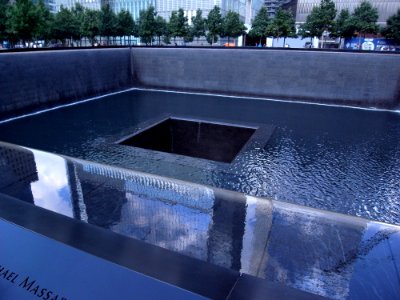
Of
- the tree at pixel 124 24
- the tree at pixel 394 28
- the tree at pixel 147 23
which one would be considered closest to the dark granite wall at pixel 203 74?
the tree at pixel 147 23

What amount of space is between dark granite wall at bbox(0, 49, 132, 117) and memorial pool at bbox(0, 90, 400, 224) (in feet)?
2.39

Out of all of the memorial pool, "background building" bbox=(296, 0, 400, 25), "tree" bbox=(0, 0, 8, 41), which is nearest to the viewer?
the memorial pool

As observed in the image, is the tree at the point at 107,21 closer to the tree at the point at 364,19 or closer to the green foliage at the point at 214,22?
the green foliage at the point at 214,22

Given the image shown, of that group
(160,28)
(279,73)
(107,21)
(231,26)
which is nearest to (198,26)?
(231,26)

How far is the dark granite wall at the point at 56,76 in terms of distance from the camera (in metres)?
11.3

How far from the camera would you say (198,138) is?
Answer: 33.9ft

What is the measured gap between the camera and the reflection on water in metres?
2.30

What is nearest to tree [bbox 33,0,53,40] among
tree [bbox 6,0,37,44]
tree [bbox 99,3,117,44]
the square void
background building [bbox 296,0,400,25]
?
tree [bbox 6,0,37,44]

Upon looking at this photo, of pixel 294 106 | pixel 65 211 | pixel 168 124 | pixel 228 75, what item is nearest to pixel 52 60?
pixel 168 124

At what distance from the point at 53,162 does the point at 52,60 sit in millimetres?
10669

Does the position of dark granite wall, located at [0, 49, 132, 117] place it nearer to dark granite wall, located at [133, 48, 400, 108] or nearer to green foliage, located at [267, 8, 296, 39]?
dark granite wall, located at [133, 48, 400, 108]

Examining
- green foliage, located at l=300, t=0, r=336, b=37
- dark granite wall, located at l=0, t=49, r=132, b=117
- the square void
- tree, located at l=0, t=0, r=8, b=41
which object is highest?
green foliage, located at l=300, t=0, r=336, b=37

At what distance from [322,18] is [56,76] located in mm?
23764

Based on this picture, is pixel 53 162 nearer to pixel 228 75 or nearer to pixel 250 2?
pixel 228 75
